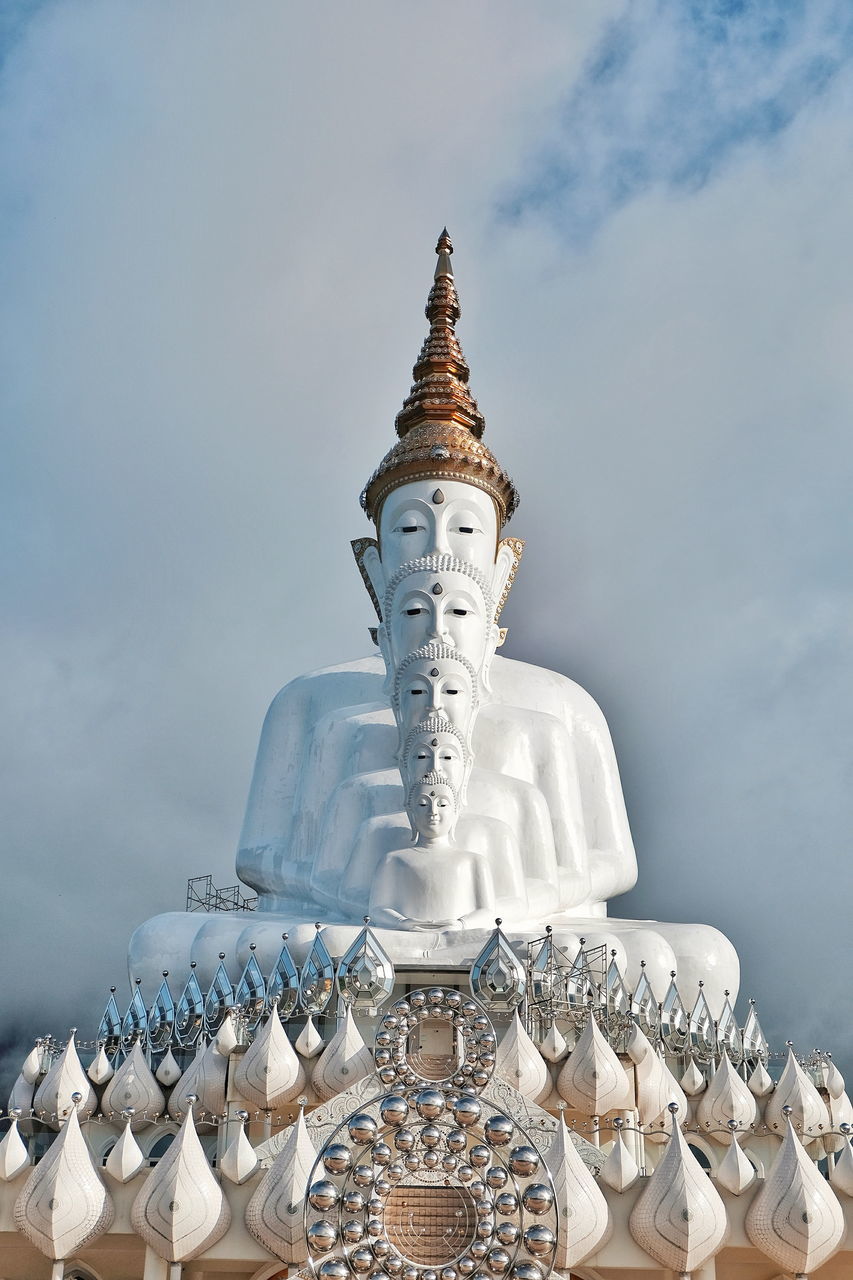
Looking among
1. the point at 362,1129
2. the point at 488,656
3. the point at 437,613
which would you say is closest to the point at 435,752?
the point at 437,613

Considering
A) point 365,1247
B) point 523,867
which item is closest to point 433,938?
point 523,867

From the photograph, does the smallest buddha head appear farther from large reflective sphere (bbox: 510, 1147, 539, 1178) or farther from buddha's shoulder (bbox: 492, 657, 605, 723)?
large reflective sphere (bbox: 510, 1147, 539, 1178)

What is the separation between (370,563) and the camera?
53.7 feet

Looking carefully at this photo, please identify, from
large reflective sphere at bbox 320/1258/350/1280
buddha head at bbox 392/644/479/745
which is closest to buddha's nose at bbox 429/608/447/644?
buddha head at bbox 392/644/479/745

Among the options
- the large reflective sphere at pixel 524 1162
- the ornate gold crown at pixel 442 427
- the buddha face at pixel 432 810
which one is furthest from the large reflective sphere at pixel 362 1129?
the ornate gold crown at pixel 442 427

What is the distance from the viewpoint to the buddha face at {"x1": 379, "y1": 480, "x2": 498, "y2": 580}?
1491 centimetres

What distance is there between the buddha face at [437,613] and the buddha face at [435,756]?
3.65ft

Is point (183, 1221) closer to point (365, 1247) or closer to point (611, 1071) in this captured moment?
point (365, 1247)

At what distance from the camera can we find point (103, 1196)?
8.32 m

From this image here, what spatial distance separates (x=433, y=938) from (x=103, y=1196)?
4.70 meters

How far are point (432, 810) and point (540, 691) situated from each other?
12.2 feet

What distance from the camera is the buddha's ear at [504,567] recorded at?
16.0 meters

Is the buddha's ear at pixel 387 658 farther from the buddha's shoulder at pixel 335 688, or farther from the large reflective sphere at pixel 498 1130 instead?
the large reflective sphere at pixel 498 1130

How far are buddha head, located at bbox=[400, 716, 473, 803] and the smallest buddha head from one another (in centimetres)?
9
